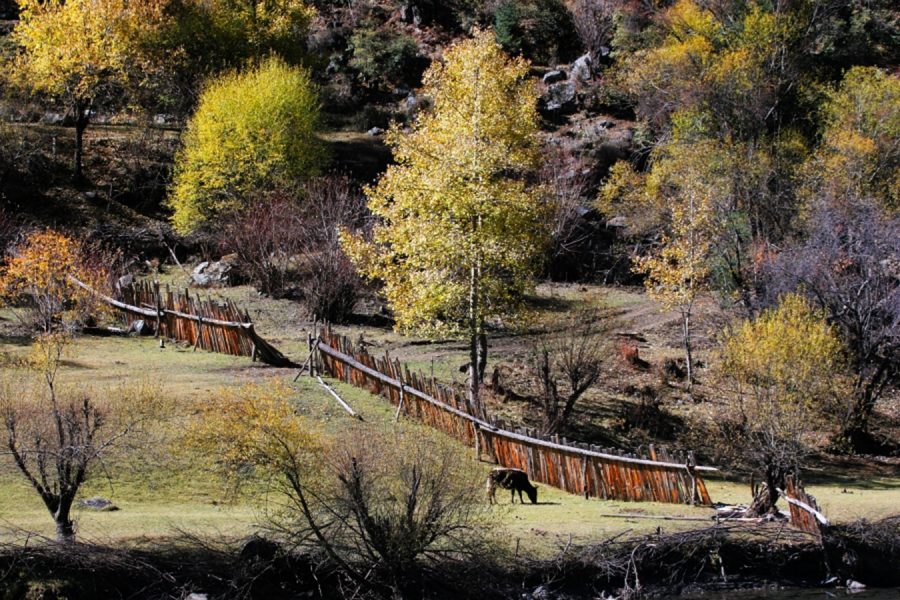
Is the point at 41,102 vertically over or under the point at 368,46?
under

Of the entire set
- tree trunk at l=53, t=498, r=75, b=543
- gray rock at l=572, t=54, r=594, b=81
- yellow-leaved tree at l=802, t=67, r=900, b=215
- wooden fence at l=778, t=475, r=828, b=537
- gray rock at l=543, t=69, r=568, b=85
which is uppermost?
gray rock at l=572, t=54, r=594, b=81

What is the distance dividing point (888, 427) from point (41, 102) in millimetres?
46609

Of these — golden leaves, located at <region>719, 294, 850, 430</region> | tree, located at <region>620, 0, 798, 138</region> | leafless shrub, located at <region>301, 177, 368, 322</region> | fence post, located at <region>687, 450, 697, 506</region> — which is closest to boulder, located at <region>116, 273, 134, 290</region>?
leafless shrub, located at <region>301, 177, 368, 322</region>

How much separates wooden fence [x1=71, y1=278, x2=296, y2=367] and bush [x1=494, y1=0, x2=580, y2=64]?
44778 mm

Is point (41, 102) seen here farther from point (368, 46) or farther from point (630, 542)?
point (630, 542)

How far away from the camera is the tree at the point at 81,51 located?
5066cm

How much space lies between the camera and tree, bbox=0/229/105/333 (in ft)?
97.8

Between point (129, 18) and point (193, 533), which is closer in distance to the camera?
point (193, 533)

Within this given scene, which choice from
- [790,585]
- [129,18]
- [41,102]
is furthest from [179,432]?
[41,102]

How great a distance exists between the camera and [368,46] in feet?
232

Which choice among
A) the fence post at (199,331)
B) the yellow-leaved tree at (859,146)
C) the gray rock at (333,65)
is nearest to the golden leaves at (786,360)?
the yellow-leaved tree at (859,146)

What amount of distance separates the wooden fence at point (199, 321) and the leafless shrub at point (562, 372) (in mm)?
7497

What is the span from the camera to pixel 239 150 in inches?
1864

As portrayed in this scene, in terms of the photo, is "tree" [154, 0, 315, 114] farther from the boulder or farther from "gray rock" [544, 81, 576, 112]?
the boulder
